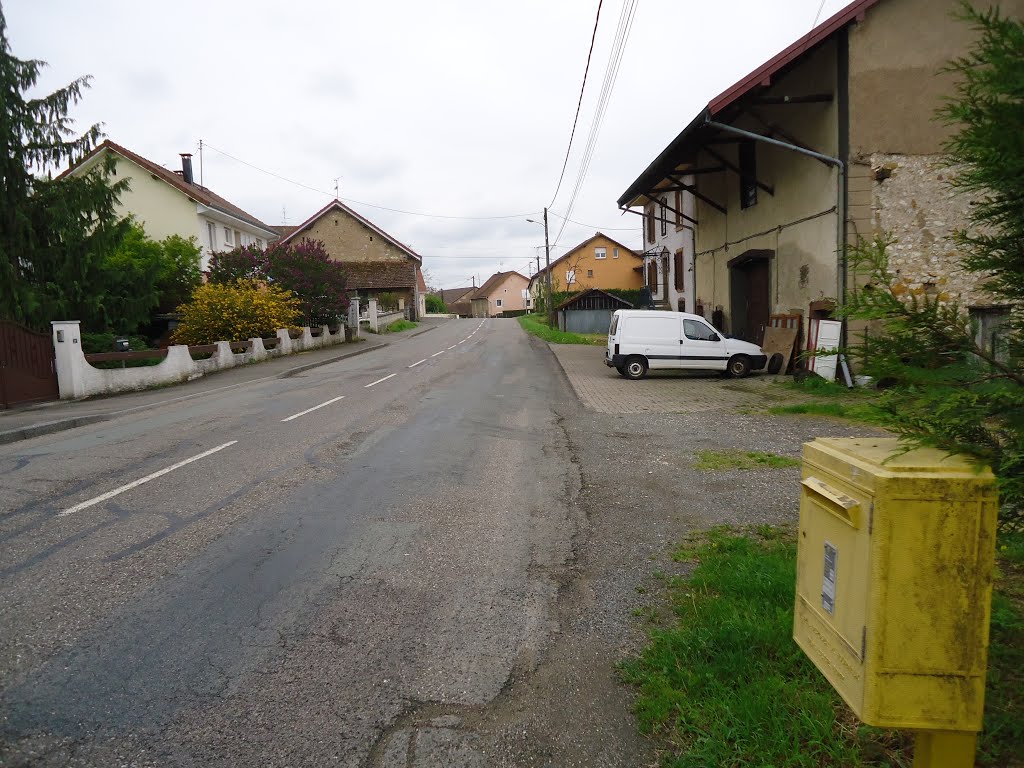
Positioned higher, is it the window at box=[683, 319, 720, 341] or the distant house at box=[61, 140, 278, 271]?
the distant house at box=[61, 140, 278, 271]

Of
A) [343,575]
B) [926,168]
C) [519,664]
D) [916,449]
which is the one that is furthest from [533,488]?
[926,168]

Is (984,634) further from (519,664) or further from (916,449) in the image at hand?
(519,664)

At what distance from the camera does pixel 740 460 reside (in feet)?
25.5

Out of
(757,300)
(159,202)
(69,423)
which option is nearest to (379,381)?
(69,423)

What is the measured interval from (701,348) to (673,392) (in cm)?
290

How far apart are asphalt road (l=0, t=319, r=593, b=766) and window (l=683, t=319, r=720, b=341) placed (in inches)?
345

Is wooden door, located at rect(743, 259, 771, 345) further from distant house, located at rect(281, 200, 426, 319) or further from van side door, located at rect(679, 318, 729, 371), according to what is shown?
distant house, located at rect(281, 200, 426, 319)

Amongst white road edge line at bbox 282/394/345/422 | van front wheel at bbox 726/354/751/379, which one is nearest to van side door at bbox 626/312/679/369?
van front wheel at bbox 726/354/751/379

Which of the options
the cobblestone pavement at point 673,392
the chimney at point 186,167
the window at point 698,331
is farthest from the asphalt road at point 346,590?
the chimney at point 186,167

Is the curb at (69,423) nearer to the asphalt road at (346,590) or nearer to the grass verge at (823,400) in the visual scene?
the asphalt road at (346,590)

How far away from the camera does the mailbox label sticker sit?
238cm

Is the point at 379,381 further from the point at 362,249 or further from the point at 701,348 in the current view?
the point at 362,249

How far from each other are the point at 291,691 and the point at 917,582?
261 centimetres

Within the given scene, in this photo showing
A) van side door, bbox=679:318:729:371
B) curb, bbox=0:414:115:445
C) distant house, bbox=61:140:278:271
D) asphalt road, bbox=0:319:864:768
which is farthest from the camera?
distant house, bbox=61:140:278:271
